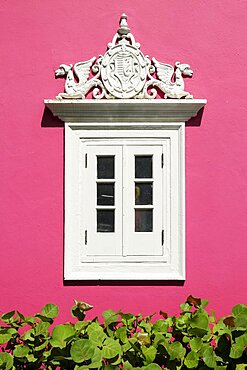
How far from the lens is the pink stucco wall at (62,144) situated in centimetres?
466

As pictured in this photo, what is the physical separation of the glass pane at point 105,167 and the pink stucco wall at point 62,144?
0.32 m

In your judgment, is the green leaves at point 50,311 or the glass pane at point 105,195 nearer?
Result: the green leaves at point 50,311

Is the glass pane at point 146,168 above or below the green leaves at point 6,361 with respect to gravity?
above

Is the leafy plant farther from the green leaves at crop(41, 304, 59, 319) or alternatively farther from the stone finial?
the stone finial

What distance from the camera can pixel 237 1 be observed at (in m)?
4.75

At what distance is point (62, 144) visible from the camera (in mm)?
4691

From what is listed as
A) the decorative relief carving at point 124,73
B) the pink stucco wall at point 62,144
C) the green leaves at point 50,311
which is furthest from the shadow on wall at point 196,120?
the green leaves at point 50,311

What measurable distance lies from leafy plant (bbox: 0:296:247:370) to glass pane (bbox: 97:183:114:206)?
0.90m

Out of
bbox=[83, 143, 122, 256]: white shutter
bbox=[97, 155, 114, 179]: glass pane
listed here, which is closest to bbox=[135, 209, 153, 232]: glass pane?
bbox=[83, 143, 122, 256]: white shutter

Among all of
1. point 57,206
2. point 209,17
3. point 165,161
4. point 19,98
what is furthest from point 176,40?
point 57,206

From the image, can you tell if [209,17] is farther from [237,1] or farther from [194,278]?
[194,278]

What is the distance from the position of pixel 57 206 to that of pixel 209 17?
6.29 feet

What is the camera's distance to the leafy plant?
387 cm

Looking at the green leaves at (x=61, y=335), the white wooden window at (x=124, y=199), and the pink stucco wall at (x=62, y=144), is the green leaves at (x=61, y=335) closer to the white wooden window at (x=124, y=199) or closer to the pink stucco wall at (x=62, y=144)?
the pink stucco wall at (x=62, y=144)
